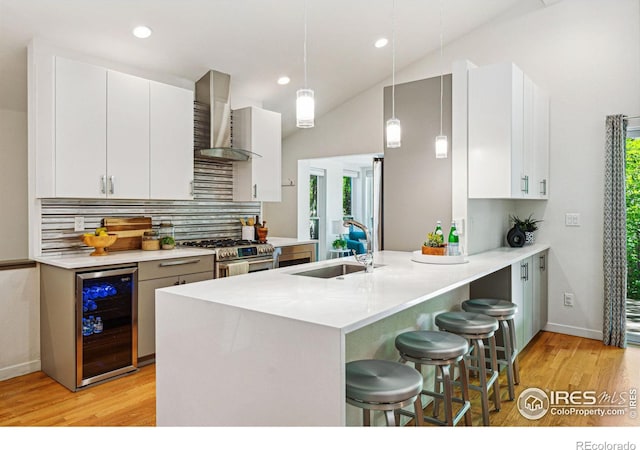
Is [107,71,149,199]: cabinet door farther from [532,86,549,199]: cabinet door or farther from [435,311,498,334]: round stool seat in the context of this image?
[532,86,549,199]: cabinet door

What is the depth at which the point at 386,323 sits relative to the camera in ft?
7.91

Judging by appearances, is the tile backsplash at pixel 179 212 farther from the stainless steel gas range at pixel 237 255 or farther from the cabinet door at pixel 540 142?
the cabinet door at pixel 540 142

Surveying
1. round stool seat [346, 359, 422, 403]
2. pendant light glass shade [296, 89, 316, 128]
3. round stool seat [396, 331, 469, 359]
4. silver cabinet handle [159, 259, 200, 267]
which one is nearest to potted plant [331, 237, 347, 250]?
silver cabinet handle [159, 259, 200, 267]

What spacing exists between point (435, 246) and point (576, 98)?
2.51m

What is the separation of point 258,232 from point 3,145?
7.85ft

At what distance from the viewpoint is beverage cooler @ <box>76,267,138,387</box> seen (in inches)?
122

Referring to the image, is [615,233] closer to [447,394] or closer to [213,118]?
[447,394]

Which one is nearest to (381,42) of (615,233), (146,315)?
(615,233)

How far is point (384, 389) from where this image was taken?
168 cm

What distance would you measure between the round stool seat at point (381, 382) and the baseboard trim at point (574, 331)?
341 cm

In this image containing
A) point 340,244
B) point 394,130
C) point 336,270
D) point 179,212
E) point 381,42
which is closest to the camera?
point 394,130

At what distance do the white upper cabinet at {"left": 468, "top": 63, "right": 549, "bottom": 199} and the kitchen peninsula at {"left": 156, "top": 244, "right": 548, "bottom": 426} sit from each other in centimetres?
123

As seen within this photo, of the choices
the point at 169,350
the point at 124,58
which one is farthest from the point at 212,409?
the point at 124,58
